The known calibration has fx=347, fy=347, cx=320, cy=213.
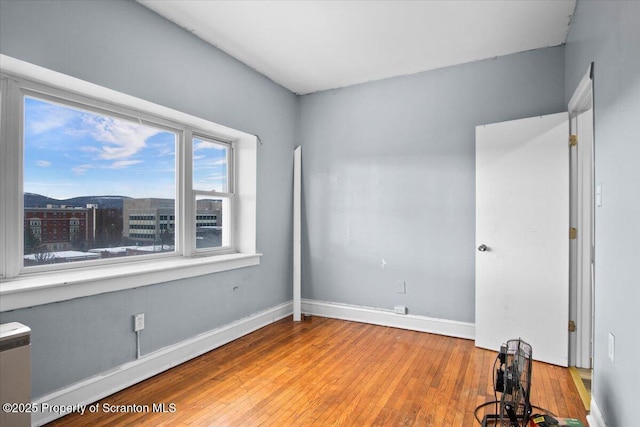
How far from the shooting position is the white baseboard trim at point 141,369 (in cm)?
210

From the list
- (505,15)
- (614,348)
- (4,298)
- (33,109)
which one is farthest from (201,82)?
(614,348)

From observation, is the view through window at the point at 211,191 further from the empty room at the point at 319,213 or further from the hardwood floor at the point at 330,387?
the hardwood floor at the point at 330,387

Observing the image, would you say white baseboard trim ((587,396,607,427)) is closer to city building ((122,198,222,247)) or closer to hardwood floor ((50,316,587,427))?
hardwood floor ((50,316,587,427))

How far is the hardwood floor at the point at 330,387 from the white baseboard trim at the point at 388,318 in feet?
0.45

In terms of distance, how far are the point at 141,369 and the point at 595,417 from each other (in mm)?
2987

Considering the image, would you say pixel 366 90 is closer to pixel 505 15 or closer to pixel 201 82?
pixel 505 15

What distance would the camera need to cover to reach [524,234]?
3.10 m

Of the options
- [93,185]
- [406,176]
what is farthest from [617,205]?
[93,185]

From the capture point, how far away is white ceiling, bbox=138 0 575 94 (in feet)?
8.68

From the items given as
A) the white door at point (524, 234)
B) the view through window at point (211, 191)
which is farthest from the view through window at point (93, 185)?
the white door at point (524, 234)

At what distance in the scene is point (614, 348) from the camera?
1756mm

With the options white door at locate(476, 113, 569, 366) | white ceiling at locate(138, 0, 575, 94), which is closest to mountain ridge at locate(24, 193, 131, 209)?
white ceiling at locate(138, 0, 575, 94)

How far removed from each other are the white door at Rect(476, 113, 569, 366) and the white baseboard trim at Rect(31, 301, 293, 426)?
2.37m

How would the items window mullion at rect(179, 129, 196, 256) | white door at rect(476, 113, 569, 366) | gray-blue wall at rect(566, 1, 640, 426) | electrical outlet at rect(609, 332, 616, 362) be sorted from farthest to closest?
window mullion at rect(179, 129, 196, 256) → white door at rect(476, 113, 569, 366) → electrical outlet at rect(609, 332, 616, 362) → gray-blue wall at rect(566, 1, 640, 426)
